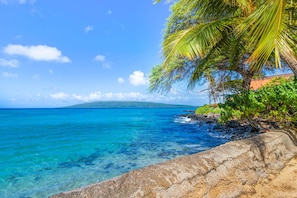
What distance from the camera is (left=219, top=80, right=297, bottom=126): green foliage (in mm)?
4688

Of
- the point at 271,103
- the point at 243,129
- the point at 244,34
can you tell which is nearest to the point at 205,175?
the point at 271,103

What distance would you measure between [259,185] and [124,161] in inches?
192

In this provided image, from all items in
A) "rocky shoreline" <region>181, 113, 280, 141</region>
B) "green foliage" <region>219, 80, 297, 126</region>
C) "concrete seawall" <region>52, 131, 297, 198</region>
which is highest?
"green foliage" <region>219, 80, 297, 126</region>

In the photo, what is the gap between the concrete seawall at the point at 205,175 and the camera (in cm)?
176

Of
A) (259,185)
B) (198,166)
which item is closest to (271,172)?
(259,185)

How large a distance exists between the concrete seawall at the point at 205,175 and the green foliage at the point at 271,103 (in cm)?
184

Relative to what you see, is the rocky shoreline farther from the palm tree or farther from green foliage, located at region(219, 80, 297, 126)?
the palm tree

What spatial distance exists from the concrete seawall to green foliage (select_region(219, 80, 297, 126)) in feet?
6.03

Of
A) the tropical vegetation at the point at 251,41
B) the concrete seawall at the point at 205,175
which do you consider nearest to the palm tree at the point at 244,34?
the tropical vegetation at the point at 251,41

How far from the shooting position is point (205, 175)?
7.36 feet

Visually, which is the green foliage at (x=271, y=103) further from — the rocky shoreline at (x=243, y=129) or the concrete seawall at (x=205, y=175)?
the concrete seawall at (x=205, y=175)

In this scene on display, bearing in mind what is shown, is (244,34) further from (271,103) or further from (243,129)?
(243,129)

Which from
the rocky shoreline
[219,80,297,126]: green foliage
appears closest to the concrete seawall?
[219,80,297,126]: green foliage

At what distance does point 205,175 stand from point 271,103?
4.10 m
